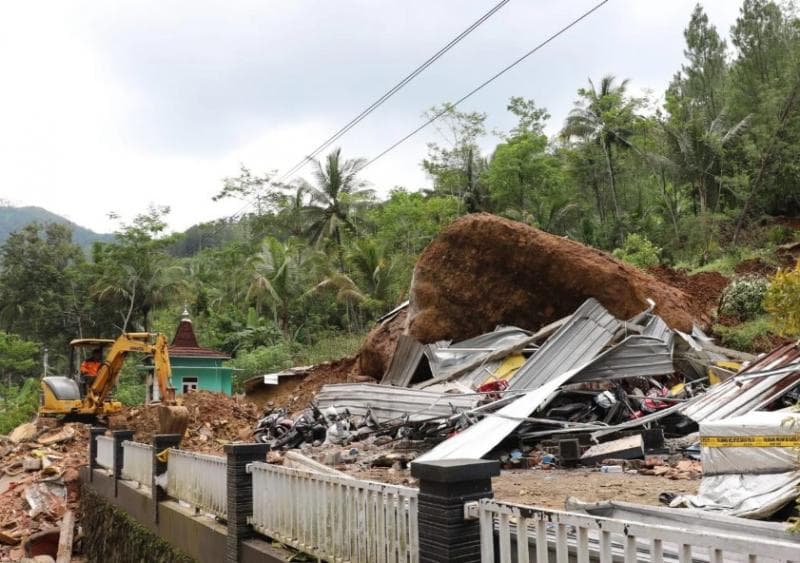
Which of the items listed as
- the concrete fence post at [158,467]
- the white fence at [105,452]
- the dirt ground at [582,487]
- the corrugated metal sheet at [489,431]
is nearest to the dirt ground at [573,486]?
the dirt ground at [582,487]

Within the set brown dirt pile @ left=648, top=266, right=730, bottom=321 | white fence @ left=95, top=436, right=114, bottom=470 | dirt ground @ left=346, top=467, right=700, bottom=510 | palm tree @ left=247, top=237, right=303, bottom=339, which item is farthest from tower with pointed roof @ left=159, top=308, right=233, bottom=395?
dirt ground @ left=346, top=467, right=700, bottom=510

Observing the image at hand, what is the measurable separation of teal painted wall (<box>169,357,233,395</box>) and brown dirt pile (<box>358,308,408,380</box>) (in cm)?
1426

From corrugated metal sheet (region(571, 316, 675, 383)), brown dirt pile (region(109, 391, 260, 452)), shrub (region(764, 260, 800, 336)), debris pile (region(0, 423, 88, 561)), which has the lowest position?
debris pile (region(0, 423, 88, 561))

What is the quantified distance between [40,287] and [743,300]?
3870 centimetres

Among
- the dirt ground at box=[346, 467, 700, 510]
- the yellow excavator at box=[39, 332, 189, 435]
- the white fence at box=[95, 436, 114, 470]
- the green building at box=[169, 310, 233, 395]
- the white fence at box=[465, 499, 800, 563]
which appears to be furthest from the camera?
the green building at box=[169, 310, 233, 395]

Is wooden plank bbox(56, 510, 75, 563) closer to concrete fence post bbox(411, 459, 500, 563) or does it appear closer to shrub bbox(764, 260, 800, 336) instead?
concrete fence post bbox(411, 459, 500, 563)

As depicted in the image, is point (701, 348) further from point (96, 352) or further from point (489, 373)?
point (96, 352)

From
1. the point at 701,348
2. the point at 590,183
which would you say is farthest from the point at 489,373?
the point at 590,183

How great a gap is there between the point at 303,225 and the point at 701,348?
32.7 metres

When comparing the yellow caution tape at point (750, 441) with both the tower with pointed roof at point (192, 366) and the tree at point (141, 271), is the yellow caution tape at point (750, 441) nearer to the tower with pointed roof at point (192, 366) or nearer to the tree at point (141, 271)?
the tower with pointed roof at point (192, 366)

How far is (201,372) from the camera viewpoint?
98.0ft

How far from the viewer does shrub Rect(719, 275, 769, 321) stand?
1510 cm

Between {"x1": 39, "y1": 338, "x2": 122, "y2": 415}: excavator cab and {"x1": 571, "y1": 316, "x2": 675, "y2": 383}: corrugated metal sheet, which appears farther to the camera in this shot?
{"x1": 39, "y1": 338, "x2": 122, "y2": 415}: excavator cab

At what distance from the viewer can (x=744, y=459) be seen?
5.22 m
